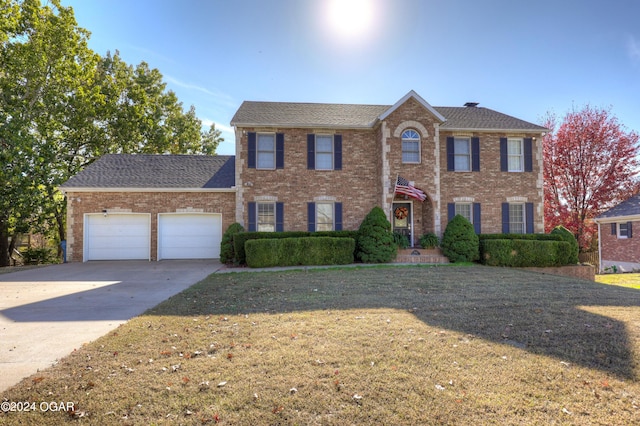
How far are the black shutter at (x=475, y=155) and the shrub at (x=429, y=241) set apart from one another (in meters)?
3.99

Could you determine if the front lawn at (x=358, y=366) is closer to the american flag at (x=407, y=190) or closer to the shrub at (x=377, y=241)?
the shrub at (x=377, y=241)

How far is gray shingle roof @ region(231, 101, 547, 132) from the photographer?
50.9ft

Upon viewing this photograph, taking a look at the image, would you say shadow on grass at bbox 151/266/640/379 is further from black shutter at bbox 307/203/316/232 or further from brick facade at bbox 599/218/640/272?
brick facade at bbox 599/218/640/272

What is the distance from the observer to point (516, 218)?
16188mm

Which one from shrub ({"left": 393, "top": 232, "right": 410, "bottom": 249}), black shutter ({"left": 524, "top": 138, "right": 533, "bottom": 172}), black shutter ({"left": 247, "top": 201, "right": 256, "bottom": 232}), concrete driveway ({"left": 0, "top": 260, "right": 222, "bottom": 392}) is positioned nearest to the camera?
concrete driveway ({"left": 0, "top": 260, "right": 222, "bottom": 392})

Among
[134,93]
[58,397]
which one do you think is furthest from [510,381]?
[134,93]

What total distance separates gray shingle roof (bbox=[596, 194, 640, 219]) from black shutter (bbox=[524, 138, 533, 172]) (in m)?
6.79

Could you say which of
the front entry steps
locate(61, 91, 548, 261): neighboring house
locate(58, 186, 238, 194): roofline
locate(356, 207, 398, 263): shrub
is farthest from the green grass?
locate(58, 186, 238, 194): roofline

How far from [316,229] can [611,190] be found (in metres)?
18.4

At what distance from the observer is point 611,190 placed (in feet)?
67.6

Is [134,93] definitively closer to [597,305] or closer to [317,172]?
[317,172]

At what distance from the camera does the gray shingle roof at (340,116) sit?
15.5 meters

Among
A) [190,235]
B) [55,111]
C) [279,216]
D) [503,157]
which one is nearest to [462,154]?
[503,157]

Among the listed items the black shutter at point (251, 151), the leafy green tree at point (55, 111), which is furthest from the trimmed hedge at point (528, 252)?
the leafy green tree at point (55, 111)
